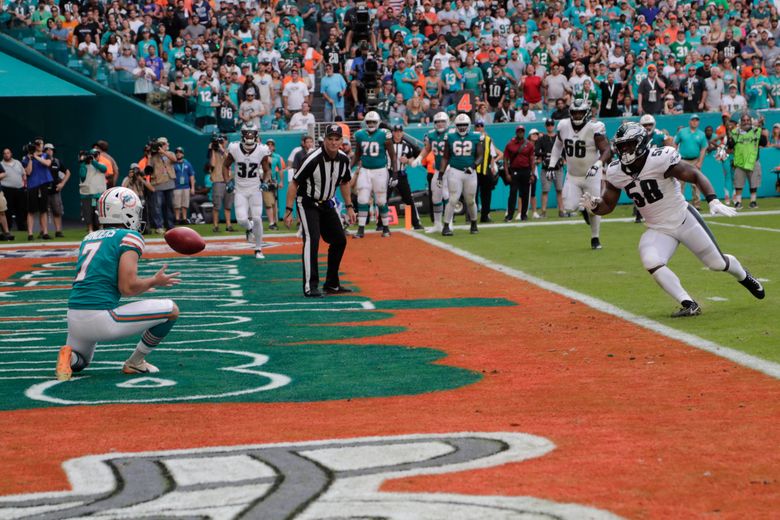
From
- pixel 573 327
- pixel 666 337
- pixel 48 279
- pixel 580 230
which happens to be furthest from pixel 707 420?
pixel 580 230

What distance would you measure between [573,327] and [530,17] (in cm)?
2209

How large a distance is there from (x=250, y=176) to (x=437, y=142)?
17.0 ft

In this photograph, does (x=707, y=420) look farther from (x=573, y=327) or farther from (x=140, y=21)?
(x=140, y=21)

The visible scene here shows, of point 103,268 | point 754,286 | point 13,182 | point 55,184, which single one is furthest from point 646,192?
point 13,182

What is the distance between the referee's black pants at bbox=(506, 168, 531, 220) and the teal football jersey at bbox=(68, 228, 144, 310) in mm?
17414

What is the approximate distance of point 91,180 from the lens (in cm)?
2412

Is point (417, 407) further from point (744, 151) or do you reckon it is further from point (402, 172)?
point (744, 151)

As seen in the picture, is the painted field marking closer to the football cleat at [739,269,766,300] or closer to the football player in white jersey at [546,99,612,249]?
the football cleat at [739,269,766,300]

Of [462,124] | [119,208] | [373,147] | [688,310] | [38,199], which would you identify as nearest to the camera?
[119,208]

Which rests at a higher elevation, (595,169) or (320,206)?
(595,169)

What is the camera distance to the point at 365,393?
7.80 meters

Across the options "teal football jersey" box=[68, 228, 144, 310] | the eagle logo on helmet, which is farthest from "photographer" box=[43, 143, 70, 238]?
"teal football jersey" box=[68, 228, 144, 310]

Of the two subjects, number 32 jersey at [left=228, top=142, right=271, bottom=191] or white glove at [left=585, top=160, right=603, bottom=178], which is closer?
white glove at [left=585, top=160, right=603, bottom=178]

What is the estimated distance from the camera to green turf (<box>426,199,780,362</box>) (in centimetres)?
1004
